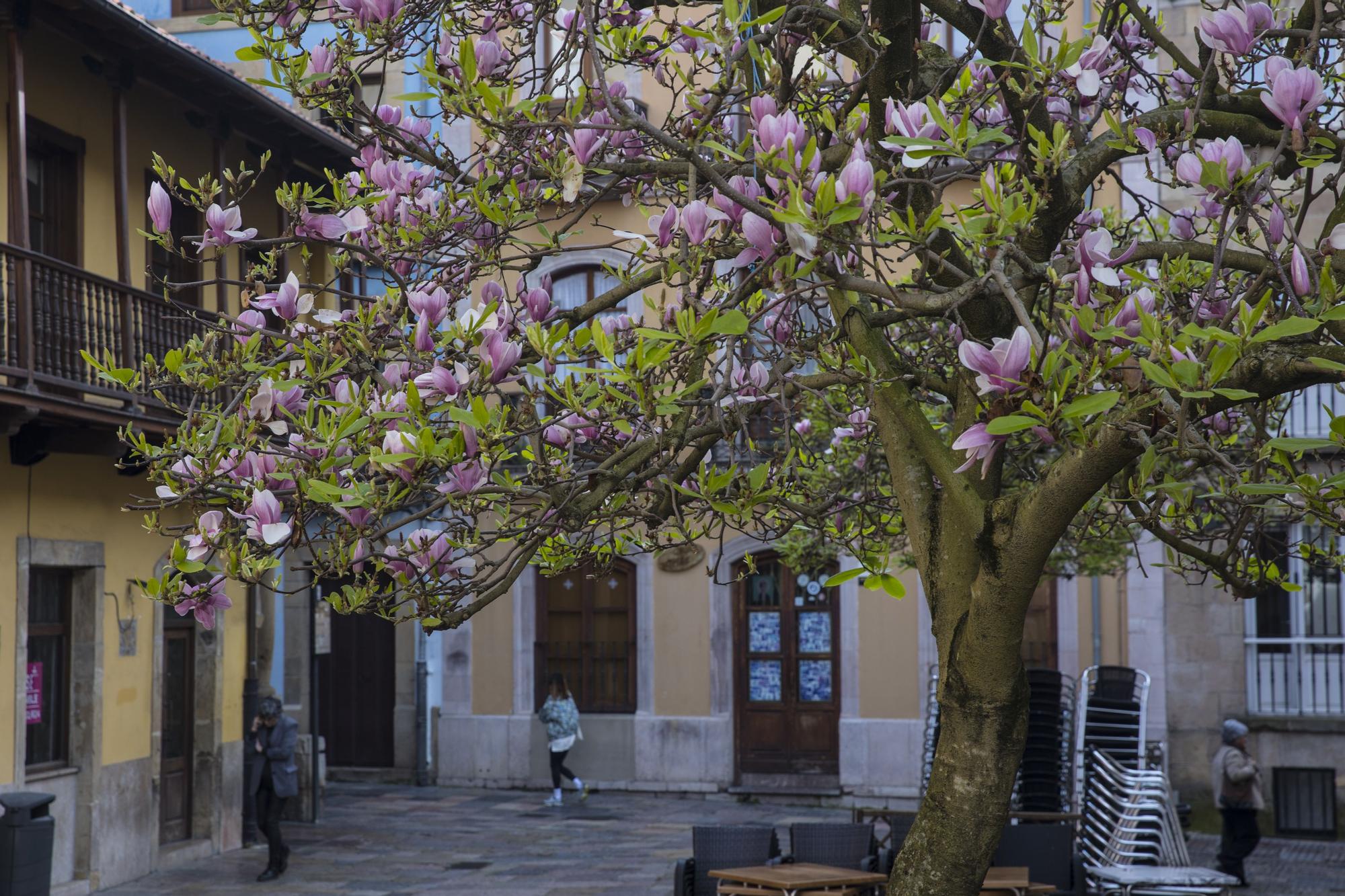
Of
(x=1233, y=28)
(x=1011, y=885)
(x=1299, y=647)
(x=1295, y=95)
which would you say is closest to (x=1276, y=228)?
(x=1295, y=95)

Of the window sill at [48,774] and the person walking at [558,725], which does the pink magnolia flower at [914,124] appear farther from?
the person walking at [558,725]

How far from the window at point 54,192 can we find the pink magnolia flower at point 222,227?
9.19m

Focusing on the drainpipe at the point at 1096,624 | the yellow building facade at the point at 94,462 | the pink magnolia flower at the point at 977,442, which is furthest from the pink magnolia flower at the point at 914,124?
the drainpipe at the point at 1096,624

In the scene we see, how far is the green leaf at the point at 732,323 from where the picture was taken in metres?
3.92

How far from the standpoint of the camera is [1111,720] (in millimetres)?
14883

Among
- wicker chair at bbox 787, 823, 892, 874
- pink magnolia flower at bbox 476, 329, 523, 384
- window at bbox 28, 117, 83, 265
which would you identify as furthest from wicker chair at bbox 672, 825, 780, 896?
window at bbox 28, 117, 83, 265

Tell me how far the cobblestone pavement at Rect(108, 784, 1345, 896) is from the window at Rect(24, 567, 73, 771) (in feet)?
4.89

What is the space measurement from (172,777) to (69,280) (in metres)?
5.82

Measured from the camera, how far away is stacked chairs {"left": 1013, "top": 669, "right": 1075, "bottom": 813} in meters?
14.4

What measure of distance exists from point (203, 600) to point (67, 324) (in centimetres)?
841

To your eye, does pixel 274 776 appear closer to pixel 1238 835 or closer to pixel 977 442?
pixel 1238 835

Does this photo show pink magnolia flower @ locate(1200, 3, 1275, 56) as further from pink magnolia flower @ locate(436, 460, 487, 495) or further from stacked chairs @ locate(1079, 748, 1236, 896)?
stacked chairs @ locate(1079, 748, 1236, 896)

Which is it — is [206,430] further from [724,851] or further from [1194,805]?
[1194,805]

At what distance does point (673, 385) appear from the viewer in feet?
17.7
